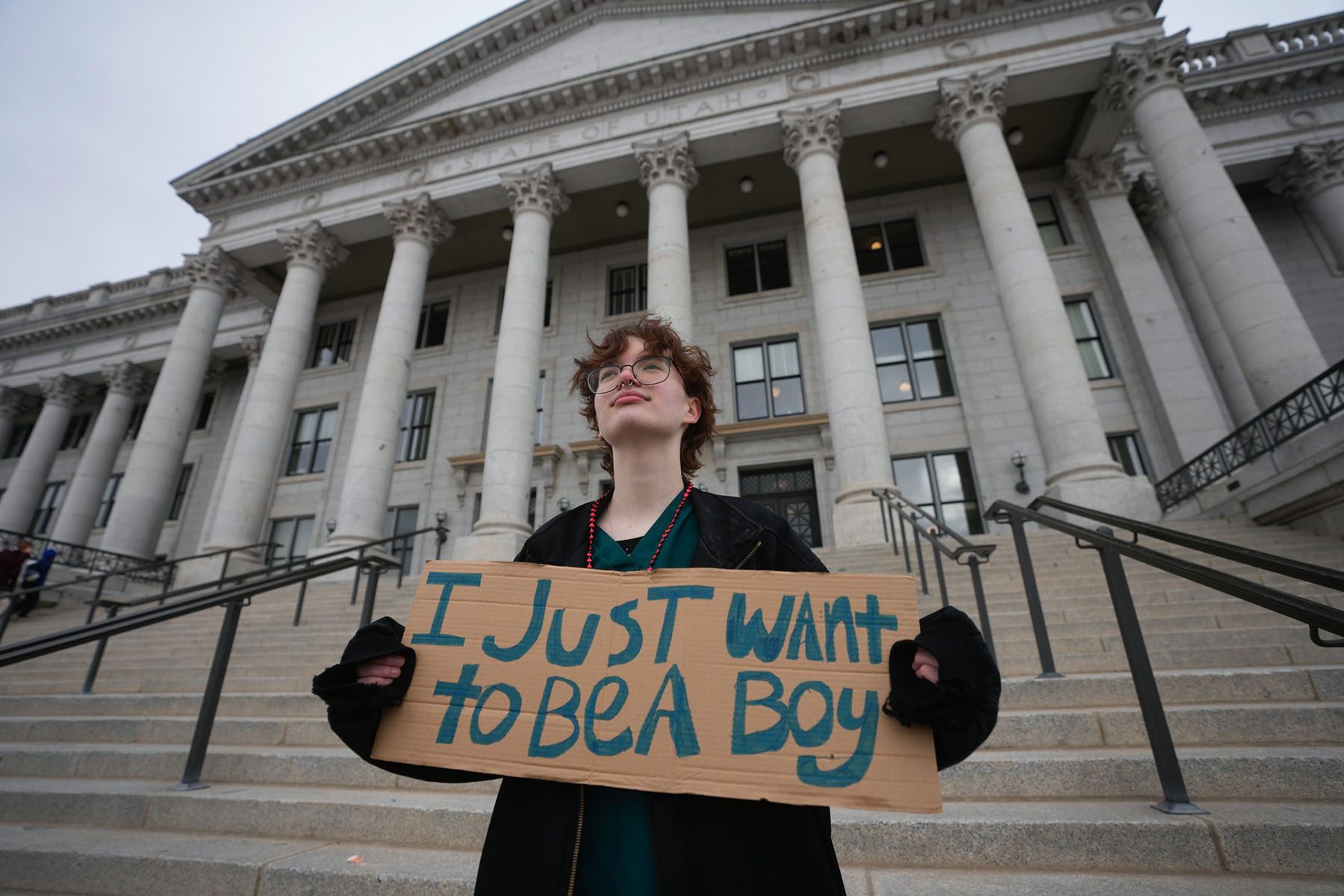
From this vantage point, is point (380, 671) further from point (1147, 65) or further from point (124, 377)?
point (124, 377)

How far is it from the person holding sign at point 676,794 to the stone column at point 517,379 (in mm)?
10415

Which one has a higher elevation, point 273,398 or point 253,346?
point 253,346

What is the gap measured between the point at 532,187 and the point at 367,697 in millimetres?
16599

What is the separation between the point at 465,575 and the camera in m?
1.70

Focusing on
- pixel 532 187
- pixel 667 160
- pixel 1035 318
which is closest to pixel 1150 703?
pixel 1035 318

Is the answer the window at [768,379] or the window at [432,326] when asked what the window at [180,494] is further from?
the window at [768,379]

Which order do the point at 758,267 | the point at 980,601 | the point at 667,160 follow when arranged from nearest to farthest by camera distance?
the point at 980,601
the point at 667,160
the point at 758,267

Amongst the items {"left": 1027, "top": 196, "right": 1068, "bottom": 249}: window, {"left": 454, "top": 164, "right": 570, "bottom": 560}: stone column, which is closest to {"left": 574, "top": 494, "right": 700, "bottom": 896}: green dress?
{"left": 454, "top": 164, "right": 570, "bottom": 560}: stone column

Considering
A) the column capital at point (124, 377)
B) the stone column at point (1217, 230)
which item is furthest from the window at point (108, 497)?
the stone column at point (1217, 230)

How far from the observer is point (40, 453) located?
2412 centimetres

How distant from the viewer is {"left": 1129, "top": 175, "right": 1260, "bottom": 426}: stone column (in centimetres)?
1418

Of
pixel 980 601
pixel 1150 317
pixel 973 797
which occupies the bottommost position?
pixel 973 797

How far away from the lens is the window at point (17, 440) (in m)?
26.7

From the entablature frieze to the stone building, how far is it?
8 centimetres
